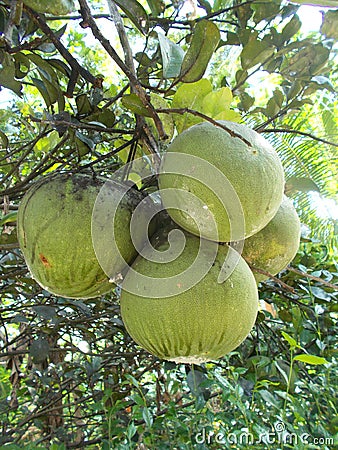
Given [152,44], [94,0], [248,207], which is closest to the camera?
[248,207]

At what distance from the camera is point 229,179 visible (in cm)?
79

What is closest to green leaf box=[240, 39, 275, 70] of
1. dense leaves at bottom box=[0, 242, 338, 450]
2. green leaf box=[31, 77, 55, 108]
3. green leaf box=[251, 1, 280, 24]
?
green leaf box=[251, 1, 280, 24]

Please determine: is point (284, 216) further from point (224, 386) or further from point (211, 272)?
point (224, 386)

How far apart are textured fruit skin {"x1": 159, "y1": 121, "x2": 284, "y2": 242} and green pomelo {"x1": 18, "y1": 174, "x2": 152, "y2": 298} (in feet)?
0.51

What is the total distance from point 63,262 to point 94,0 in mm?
2847

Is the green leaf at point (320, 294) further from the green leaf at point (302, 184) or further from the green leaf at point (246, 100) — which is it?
the green leaf at point (246, 100)

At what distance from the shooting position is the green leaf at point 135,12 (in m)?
1.07

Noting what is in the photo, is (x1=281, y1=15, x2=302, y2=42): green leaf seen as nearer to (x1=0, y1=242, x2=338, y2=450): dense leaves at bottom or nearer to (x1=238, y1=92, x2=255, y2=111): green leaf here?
(x1=238, y1=92, x2=255, y2=111): green leaf

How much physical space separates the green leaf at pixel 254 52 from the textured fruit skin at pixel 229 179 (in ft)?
2.15

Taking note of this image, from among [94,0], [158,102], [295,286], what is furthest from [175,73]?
[94,0]

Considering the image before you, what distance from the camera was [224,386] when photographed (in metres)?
1.30

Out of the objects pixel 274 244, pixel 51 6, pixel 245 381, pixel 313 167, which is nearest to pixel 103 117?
pixel 51 6

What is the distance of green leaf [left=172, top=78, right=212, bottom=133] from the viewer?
3.23 feet

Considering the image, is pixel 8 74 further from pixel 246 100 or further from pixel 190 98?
pixel 246 100
